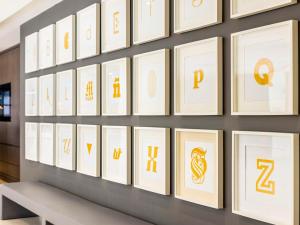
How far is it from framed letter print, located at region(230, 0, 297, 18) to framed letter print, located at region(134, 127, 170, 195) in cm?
93

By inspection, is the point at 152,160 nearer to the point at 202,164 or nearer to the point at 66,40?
the point at 202,164

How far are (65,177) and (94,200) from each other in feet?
2.16

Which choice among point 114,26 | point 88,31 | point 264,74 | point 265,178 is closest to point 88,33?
point 88,31

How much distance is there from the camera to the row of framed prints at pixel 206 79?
208cm

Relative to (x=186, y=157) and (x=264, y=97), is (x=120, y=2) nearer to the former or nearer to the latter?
(x=186, y=157)

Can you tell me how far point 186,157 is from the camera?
2715mm

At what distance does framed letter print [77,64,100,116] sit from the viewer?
3.68 meters

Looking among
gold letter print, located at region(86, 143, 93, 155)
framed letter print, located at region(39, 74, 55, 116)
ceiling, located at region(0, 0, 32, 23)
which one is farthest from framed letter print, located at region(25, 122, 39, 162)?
ceiling, located at region(0, 0, 32, 23)

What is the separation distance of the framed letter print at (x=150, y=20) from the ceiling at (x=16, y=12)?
5.10 feet

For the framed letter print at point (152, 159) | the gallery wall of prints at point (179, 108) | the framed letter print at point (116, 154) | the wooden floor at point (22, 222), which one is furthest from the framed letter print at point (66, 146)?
the framed letter print at point (152, 159)

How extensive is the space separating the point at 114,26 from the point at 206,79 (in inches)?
47.9

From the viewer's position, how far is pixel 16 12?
513 cm

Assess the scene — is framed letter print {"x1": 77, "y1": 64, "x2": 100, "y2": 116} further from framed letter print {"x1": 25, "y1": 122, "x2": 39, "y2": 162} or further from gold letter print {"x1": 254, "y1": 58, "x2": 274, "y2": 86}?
gold letter print {"x1": 254, "y1": 58, "x2": 274, "y2": 86}

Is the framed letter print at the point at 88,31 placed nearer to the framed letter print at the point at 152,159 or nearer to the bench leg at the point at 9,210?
the framed letter print at the point at 152,159
